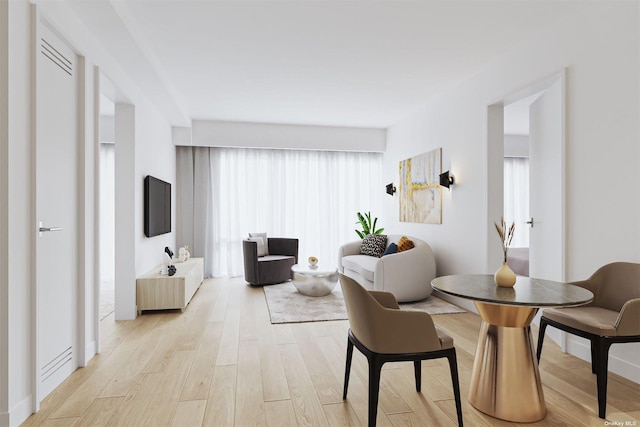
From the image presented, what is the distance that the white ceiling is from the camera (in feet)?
9.63

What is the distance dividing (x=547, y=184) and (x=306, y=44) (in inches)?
99.3

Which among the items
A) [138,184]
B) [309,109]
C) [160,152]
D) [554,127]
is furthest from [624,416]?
[160,152]

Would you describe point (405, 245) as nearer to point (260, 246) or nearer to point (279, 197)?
point (260, 246)

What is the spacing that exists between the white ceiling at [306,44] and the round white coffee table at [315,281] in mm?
2347

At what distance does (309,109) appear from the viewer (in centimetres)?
579

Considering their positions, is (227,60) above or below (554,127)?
above

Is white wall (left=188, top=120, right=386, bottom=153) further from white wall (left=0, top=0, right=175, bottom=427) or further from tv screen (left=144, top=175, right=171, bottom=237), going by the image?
white wall (left=0, top=0, right=175, bottom=427)

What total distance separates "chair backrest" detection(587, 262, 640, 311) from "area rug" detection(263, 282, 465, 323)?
1833mm

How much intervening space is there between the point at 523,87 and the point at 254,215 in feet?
15.8

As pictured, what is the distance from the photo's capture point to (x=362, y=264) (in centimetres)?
525

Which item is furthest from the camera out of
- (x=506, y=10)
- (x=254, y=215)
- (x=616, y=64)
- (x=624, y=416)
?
(x=254, y=215)

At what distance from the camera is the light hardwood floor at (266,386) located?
214cm

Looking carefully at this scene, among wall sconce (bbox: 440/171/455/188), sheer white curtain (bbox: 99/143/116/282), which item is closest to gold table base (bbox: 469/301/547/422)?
wall sconce (bbox: 440/171/455/188)

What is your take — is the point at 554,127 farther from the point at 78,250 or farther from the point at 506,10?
the point at 78,250
